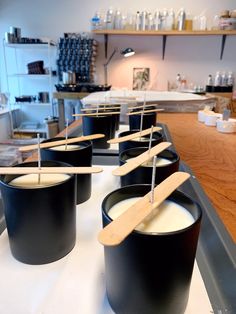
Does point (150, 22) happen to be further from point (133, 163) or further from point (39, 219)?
point (39, 219)

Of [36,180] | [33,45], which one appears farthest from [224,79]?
[36,180]

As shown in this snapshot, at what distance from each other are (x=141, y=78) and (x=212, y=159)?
9.51ft

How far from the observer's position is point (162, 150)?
51cm

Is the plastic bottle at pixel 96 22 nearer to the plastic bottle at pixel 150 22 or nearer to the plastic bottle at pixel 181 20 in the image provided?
the plastic bottle at pixel 150 22

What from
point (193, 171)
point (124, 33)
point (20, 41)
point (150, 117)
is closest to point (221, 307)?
point (193, 171)

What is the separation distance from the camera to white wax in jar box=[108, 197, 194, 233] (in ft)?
1.00

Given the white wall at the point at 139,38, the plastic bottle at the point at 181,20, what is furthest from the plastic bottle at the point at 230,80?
the plastic bottle at the point at 181,20

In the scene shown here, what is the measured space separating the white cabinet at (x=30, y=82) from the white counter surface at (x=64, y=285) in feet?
10.5

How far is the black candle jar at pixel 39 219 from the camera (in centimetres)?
34

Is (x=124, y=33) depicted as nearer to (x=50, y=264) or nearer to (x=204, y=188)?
(x=204, y=188)

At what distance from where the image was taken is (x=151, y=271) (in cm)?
27

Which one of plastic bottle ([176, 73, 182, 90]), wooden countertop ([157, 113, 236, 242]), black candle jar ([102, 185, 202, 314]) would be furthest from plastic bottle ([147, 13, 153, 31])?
black candle jar ([102, 185, 202, 314])

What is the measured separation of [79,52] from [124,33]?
0.58 metres

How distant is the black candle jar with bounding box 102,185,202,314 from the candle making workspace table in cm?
3
